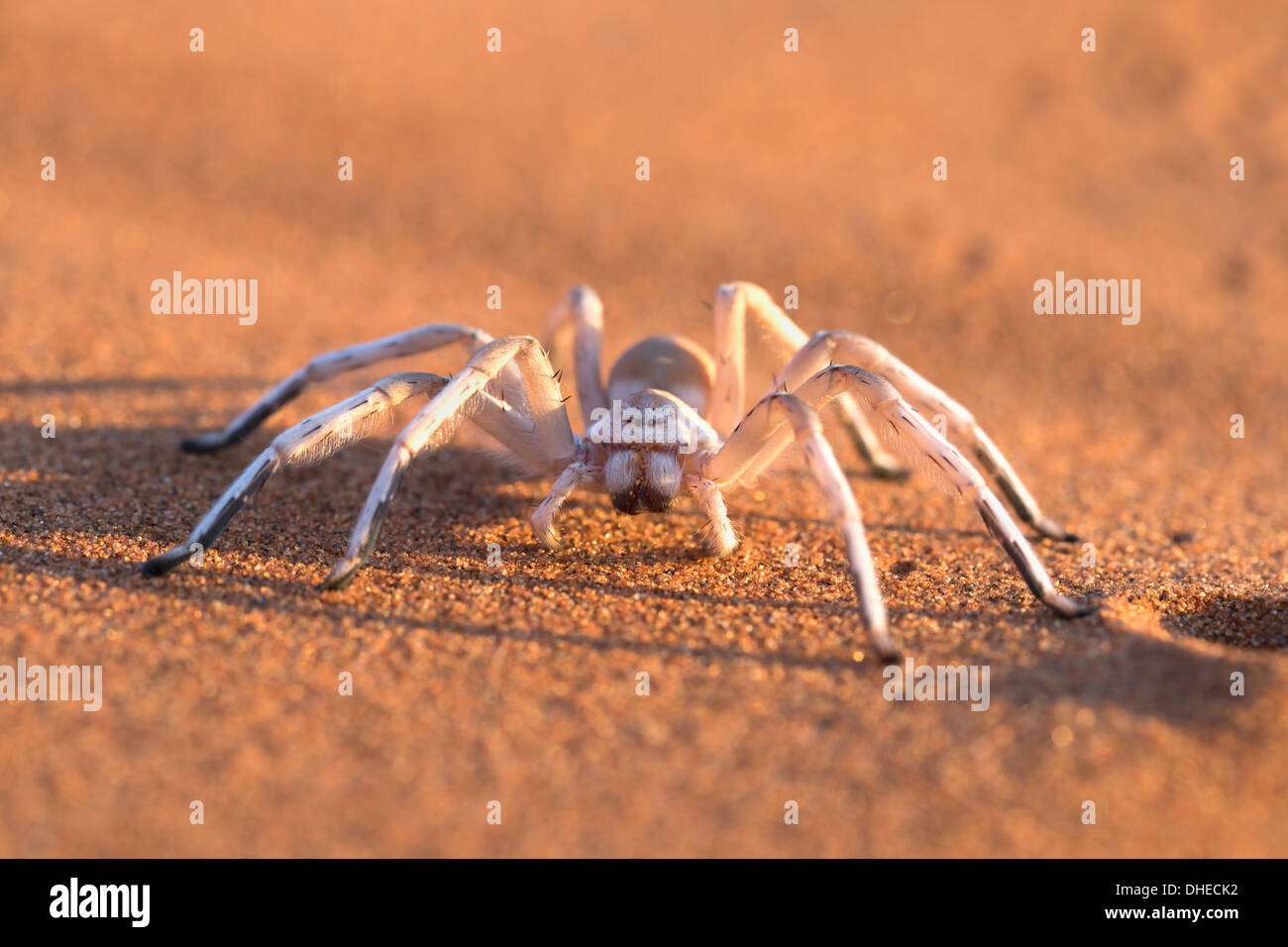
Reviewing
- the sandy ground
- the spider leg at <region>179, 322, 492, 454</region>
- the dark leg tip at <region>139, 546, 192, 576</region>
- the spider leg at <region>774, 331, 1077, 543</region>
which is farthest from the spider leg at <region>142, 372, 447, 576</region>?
the spider leg at <region>774, 331, 1077, 543</region>

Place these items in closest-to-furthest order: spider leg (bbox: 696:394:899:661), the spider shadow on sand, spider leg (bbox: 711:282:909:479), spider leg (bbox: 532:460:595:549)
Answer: the spider shadow on sand < spider leg (bbox: 696:394:899:661) < spider leg (bbox: 532:460:595:549) < spider leg (bbox: 711:282:909:479)

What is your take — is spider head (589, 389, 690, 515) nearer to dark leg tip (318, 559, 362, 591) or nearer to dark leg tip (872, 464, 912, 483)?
dark leg tip (318, 559, 362, 591)

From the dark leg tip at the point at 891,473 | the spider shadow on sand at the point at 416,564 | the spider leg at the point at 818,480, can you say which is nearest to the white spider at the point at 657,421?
the spider leg at the point at 818,480

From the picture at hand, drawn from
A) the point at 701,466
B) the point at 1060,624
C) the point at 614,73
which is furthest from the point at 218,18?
the point at 1060,624

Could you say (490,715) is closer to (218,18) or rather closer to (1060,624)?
(1060,624)

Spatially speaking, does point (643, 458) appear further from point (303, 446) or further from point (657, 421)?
point (303, 446)

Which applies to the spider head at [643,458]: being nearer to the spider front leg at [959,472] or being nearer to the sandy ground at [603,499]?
the sandy ground at [603,499]
